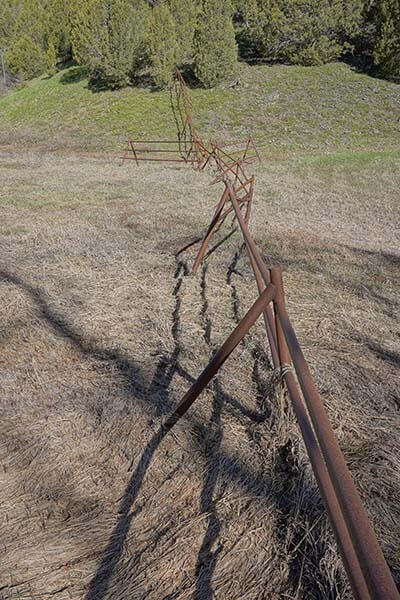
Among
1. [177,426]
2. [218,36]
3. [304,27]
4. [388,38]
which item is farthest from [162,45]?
[177,426]

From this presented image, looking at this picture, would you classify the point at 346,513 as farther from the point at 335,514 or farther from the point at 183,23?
the point at 183,23

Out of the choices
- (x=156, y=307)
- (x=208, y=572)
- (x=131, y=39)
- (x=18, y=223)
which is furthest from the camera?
(x=131, y=39)

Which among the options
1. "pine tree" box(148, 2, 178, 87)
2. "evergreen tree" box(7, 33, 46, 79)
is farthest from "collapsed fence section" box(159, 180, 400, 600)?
"evergreen tree" box(7, 33, 46, 79)

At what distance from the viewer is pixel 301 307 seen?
149 inches

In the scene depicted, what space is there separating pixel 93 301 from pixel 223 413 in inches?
67.6

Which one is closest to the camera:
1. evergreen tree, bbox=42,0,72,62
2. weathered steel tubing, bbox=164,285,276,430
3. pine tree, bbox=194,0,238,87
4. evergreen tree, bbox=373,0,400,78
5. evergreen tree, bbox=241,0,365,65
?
weathered steel tubing, bbox=164,285,276,430

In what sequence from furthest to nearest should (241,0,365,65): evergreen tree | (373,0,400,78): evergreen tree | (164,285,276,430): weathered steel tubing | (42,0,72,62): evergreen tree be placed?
(42,0,72,62): evergreen tree, (241,0,365,65): evergreen tree, (373,0,400,78): evergreen tree, (164,285,276,430): weathered steel tubing

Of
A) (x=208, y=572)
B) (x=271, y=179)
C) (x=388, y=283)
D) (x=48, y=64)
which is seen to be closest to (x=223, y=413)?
(x=208, y=572)

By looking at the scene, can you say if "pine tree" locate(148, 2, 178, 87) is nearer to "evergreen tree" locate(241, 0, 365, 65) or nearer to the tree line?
the tree line

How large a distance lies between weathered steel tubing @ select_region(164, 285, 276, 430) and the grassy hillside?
14198 millimetres

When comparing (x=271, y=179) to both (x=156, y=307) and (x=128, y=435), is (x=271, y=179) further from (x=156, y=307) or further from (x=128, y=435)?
(x=128, y=435)

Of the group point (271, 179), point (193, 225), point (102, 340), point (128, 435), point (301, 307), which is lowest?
point (271, 179)

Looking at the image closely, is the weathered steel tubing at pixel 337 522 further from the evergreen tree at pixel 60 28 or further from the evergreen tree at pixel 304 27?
the evergreen tree at pixel 60 28

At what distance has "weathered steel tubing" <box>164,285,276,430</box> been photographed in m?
1.68
